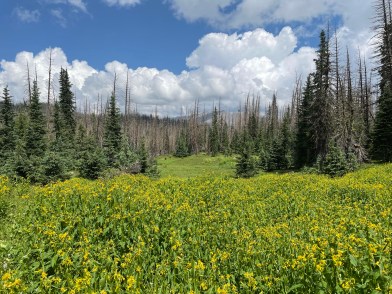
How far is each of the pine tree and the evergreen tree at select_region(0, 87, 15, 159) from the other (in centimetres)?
977

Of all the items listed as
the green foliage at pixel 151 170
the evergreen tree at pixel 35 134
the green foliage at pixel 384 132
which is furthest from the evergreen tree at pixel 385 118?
the evergreen tree at pixel 35 134

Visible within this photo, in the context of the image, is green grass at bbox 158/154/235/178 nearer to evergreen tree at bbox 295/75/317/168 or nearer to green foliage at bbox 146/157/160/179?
green foliage at bbox 146/157/160/179

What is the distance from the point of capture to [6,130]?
1355 inches

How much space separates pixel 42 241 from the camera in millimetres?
5434

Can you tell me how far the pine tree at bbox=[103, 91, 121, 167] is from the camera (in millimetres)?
33938

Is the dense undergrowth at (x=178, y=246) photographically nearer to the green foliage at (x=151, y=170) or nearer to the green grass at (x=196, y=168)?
the green foliage at (x=151, y=170)

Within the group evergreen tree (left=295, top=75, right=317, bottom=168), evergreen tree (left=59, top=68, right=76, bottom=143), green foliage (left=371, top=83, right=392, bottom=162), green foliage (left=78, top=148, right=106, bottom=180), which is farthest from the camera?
evergreen tree (left=59, top=68, right=76, bottom=143)

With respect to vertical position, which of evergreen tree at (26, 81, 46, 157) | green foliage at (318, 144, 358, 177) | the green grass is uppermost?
evergreen tree at (26, 81, 46, 157)

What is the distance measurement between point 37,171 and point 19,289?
21.1 m

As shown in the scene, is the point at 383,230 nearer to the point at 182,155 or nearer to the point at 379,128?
the point at 379,128

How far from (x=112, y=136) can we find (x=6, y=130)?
11666 millimetres

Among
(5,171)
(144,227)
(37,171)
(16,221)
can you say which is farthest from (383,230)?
(5,171)

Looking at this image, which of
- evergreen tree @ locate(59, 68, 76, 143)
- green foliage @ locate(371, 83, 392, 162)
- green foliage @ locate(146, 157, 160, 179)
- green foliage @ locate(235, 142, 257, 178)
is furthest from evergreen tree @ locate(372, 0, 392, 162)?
evergreen tree @ locate(59, 68, 76, 143)

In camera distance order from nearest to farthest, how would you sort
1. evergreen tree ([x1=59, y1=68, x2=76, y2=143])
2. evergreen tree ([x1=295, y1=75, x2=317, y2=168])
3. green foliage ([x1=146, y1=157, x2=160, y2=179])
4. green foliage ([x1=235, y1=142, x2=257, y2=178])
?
1. green foliage ([x1=146, y1=157, x2=160, y2=179])
2. green foliage ([x1=235, y1=142, x2=257, y2=178])
3. evergreen tree ([x1=295, y1=75, x2=317, y2=168])
4. evergreen tree ([x1=59, y1=68, x2=76, y2=143])
